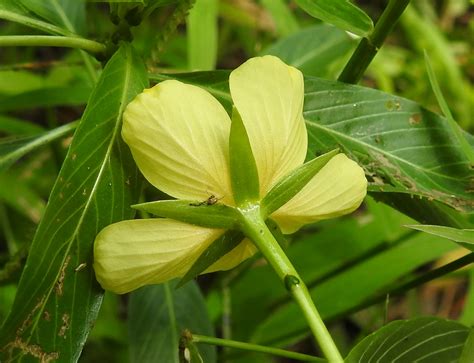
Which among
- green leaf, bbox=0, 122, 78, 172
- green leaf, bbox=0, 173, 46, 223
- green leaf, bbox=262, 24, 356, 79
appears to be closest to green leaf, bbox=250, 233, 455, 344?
green leaf, bbox=262, 24, 356, 79

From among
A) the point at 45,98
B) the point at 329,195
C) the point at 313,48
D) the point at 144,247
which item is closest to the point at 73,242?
the point at 144,247

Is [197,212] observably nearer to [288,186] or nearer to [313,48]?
[288,186]

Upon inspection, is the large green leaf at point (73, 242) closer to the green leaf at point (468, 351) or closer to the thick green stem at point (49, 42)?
the thick green stem at point (49, 42)

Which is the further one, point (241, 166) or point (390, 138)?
point (390, 138)

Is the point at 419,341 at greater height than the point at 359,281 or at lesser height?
greater

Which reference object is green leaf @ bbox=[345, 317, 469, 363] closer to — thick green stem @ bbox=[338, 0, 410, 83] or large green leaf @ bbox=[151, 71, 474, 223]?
large green leaf @ bbox=[151, 71, 474, 223]

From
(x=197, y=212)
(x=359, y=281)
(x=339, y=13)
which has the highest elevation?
(x=339, y=13)
